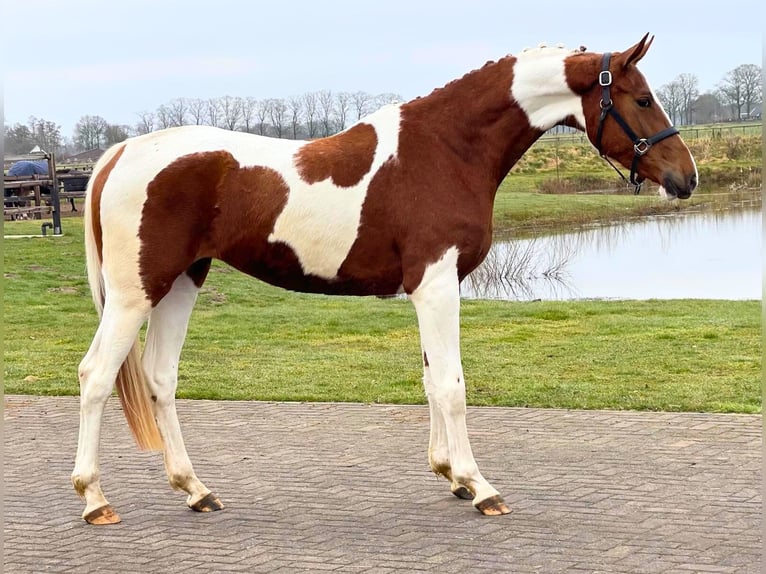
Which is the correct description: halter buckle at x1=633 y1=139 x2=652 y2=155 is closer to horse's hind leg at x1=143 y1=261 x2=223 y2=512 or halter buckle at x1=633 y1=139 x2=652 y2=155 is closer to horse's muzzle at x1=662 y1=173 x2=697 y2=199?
horse's muzzle at x1=662 y1=173 x2=697 y2=199

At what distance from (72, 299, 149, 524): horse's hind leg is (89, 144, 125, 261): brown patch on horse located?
15.0 inches

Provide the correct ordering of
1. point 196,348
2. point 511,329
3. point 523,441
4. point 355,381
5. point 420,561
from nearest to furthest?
point 420,561 → point 523,441 → point 355,381 → point 196,348 → point 511,329

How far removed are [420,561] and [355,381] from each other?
4.85 m

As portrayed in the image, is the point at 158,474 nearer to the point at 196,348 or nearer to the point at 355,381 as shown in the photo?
the point at 355,381

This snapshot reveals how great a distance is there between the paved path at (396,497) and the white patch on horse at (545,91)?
78.2 inches

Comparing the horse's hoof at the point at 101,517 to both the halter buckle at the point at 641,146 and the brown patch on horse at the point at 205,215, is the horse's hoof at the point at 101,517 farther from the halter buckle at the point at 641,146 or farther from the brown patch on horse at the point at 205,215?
the halter buckle at the point at 641,146

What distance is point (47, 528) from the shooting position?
5.07 metres

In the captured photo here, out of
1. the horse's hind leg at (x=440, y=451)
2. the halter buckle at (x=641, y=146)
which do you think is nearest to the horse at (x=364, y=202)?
the halter buckle at (x=641, y=146)

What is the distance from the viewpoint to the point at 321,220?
507cm

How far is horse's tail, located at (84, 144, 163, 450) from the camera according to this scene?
17.3 feet

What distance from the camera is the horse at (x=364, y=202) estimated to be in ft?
16.6

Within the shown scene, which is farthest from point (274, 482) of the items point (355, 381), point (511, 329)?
point (511, 329)

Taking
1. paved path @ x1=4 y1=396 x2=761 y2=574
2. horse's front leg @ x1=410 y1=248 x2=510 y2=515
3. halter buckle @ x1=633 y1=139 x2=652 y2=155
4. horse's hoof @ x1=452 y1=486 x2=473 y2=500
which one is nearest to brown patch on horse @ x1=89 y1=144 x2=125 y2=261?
paved path @ x1=4 y1=396 x2=761 y2=574

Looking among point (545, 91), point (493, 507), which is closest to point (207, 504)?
point (493, 507)
